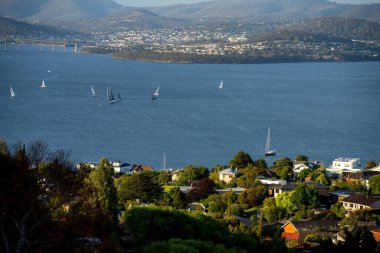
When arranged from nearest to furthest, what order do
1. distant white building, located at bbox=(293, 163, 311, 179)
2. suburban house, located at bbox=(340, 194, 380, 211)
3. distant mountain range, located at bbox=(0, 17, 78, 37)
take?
suburban house, located at bbox=(340, 194, 380, 211)
distant white building, located at bbox=(293, 163, 311, 179)
distant mountain range, located at bbox=(0, 17, 78, 37)

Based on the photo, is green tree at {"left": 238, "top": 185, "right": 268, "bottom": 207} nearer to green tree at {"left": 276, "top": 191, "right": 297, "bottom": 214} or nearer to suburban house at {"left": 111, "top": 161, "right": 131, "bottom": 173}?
green tree at {"left": 276, "top": 191, "right": 297, "bottom": 214}

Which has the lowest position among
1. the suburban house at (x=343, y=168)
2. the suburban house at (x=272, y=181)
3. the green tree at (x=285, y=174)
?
the suburban house at (x=343, y=168)

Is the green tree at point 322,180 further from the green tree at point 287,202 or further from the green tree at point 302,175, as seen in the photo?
the green tree at point 287,202

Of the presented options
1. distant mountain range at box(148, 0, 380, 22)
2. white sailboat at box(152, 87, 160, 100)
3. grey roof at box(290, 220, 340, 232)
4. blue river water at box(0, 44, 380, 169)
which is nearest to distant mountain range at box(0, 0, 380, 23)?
→ distant mountain range at box(148, 0, 380, 22)

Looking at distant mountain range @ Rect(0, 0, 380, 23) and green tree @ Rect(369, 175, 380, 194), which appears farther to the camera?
distant mountain range @ Rect(0, 0, 380, 23)

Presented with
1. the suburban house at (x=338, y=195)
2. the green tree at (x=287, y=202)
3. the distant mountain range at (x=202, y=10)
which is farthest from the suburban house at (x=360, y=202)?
the distant mountain range at (x=202, y=10)

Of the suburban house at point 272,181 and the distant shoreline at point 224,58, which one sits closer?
the suburban house at point 272,181

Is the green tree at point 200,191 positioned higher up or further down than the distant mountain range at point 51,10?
further down

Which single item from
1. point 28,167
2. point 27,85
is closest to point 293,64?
point 27,85
